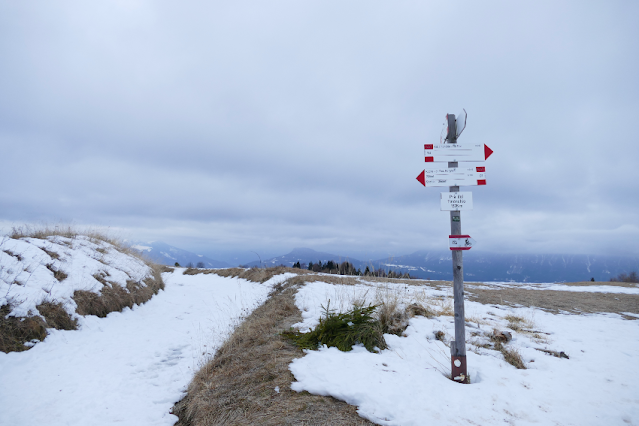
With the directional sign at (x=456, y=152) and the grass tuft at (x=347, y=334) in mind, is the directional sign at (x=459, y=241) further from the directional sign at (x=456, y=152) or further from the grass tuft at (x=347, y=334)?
the grass tuft at (x=347, y=334)

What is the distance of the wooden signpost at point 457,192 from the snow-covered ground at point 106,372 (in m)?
4.11

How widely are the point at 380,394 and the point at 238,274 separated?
2246 centimetres

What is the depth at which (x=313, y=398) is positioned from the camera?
11.3ft

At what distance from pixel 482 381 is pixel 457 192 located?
8.62 ft

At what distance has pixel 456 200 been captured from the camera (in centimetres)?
391

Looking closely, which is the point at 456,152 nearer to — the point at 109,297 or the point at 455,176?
the point at 455,176

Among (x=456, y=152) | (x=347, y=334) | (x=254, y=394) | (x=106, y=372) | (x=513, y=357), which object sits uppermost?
(x=456, y=152)

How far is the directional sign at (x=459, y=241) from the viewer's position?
3846mm

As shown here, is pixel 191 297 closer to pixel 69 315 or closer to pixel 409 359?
pixel 69 315

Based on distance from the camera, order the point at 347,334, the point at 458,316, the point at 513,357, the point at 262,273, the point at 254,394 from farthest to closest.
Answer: the point at 262,273, the point at 347,334, the point at 513,357, the point at 458,316, the point at 254,394

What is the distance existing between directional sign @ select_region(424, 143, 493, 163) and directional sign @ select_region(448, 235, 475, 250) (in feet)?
3.58

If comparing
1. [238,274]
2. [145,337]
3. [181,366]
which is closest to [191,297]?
[145,337]

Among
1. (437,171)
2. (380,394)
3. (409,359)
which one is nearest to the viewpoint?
(380,394)

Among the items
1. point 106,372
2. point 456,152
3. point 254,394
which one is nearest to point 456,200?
point 456,152
